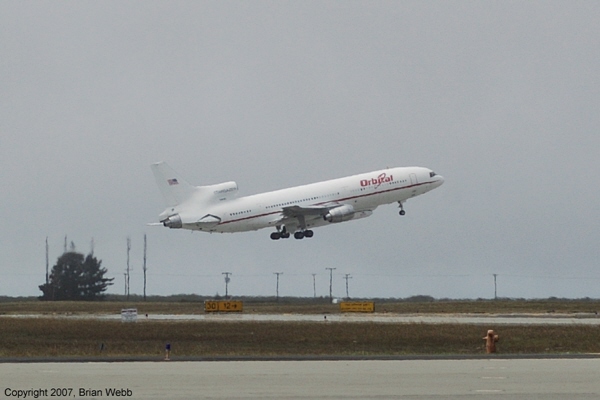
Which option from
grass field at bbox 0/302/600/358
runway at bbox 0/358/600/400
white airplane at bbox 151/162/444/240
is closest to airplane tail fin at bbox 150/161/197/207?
white airplane at bbox 151/162/444/240

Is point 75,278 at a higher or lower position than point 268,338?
higher

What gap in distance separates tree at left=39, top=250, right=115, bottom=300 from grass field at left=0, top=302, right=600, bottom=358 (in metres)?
49.0

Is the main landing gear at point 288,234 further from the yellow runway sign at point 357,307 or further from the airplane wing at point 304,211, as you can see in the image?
the yellow runway sign at point 357,307

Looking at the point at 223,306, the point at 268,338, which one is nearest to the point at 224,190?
the point at 223,306

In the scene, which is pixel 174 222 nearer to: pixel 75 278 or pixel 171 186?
pixel 171 186

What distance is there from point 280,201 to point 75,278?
34.0 m

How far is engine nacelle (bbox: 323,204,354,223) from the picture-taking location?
99000mm

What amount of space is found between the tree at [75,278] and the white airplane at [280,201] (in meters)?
24.4

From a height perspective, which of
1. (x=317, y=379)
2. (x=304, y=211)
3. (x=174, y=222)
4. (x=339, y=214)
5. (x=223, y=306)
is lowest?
(x=317, y=379)

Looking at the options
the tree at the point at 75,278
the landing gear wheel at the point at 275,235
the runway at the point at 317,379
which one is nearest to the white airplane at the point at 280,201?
the landing gear wheel at the point at 275,235

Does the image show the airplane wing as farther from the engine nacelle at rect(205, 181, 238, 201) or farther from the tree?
the tree

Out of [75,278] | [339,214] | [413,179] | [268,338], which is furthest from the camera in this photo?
[75,278]

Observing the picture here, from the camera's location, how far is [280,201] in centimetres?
9894

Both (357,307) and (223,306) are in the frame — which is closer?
(223,306)
